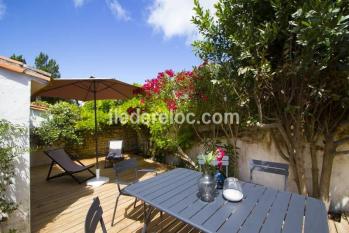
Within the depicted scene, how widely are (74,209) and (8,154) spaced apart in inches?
86.1

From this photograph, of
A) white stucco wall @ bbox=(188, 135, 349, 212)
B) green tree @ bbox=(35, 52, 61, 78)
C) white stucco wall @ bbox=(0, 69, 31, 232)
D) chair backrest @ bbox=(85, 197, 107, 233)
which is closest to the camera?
chair backrest @ bbox=(85, 197, 107, 233)

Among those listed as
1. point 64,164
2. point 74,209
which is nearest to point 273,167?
point 74,209

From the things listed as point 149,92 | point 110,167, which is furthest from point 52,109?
point 149,92

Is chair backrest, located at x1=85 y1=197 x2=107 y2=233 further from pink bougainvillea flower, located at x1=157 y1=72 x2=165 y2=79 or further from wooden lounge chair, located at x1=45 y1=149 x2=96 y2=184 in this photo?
pink bougainvillea flower, located at x1=157 y1=72 x2=165 y2=79

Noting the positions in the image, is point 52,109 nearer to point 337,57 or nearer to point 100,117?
point 100,117

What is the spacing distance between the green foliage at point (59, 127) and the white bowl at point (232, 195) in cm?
860

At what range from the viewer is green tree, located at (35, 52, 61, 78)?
140 ft

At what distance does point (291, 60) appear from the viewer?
3.92 metres

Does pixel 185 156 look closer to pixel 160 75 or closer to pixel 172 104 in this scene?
pixel 172 104

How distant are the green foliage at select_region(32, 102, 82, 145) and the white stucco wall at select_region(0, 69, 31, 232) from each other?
20.2 ft

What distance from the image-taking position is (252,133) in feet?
20.9

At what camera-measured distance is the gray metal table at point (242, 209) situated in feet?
7.01

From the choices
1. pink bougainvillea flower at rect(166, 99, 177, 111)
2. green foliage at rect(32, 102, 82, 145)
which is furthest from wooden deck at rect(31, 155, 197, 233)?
pink bougainvillea flower at rect(166, 99, 177, 111)

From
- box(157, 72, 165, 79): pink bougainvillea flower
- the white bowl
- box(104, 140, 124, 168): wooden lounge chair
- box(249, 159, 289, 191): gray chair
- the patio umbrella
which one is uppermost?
box(157, 72, 165, 79): pink bougainvillea flower
